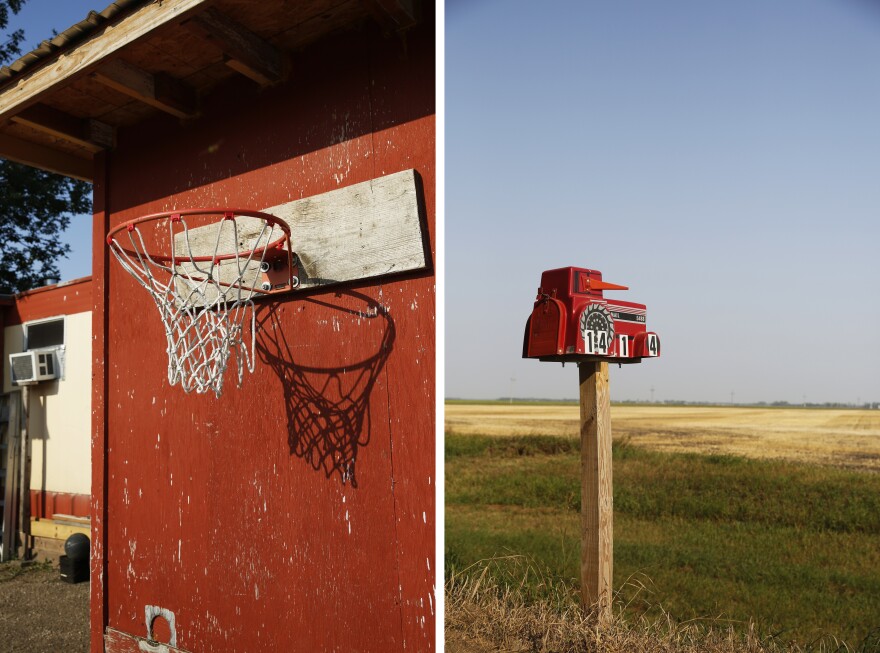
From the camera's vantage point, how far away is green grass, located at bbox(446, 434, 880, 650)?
5.41 meters

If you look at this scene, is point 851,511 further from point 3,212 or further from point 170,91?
point 3,212

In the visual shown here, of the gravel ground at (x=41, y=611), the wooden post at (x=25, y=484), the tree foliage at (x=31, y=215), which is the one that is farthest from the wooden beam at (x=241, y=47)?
the tree foliage at (x=31, y=215)

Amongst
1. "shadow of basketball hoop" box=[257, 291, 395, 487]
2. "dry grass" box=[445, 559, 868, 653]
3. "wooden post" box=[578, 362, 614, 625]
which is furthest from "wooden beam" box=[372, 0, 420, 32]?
"dry grass" box=[445, 559, 868, 653]

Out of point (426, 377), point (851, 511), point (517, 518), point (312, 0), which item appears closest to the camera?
point (426, 377)

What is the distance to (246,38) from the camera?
2967 mm

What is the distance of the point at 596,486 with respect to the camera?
3396mm

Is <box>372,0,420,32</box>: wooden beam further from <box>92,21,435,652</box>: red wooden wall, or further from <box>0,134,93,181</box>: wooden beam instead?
<box>0,134,93,181</box>: wooden beam

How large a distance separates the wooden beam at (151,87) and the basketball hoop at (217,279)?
22.8 inches

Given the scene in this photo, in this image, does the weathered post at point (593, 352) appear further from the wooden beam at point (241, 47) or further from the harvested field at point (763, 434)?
the harvested field at point (763, 434)

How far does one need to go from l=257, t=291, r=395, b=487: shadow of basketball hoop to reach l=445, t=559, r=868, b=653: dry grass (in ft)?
4.41

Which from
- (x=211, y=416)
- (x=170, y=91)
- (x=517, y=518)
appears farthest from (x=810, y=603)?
(x=170, y=91)

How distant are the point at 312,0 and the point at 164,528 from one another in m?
2.67

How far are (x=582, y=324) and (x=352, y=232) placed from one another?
1134mm

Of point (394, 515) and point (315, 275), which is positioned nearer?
point (394, 515)
